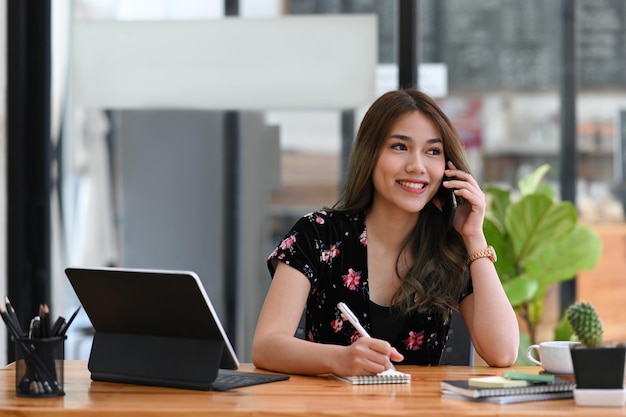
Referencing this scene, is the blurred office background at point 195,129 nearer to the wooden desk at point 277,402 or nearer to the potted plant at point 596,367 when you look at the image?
the wooden desk at point 277,402

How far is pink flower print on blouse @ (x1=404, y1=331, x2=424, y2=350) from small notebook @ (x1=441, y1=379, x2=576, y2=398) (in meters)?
0.62

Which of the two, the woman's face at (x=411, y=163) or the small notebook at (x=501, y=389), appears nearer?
the small notebook at (x=501, y=389)

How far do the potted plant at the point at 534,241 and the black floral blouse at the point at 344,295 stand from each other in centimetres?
144

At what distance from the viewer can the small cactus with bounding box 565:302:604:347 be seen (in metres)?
1.78

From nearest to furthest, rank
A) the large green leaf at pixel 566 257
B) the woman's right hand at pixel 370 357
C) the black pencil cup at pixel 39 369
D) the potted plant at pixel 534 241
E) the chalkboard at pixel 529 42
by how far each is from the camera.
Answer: the black pencil cup at pixel 39 369 → the woman's right hand at pixel 370 357 → the potted plant at pixel 534 241 → the large green leaf at pixel 566 257 → the chalkboard at pixel 529 42

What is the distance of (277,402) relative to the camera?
1.79 metres

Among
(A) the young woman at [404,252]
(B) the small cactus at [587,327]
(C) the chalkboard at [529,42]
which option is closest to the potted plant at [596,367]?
(B) the small cactus at [587,327]

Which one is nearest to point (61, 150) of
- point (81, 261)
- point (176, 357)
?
point (81, 261)

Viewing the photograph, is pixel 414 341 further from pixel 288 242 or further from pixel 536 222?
pixel 536 222

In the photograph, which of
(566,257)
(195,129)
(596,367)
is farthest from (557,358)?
(195,129)

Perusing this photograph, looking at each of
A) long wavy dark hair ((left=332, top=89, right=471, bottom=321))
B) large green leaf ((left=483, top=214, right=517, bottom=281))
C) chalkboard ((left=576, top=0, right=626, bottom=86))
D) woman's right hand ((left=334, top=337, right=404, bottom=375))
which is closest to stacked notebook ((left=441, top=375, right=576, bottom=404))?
woman's right hand ((left=334, top=337, right=404, bottom=375))

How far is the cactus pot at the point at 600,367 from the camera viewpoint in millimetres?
1755

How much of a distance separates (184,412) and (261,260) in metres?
2.43

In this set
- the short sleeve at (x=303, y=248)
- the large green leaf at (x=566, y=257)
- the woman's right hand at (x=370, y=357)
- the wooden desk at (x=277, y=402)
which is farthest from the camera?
the large green leaf at (x=566, y=257)
